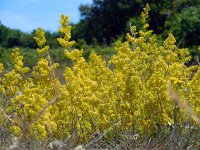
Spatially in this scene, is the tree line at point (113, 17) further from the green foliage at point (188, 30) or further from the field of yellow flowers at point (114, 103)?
the field of yellow flowers at point (114, 103)

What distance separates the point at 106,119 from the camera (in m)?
3.80

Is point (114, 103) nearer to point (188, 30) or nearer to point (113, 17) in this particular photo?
point (188, 30)

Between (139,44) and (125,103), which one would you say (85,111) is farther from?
(139,44)

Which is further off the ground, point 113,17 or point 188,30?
point 113,17

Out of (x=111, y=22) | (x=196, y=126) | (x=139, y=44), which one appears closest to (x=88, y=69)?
(x=139, y=44)

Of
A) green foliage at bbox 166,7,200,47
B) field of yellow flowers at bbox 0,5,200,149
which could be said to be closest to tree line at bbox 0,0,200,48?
green foliage at bbox 166,7,200,47

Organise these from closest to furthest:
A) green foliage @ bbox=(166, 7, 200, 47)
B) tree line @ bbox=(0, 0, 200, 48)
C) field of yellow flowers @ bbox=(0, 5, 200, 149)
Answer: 1. field of yellow flowers @ bbox=(0, 5, 200, 149)
2. green foliage @ bbox=(166, 7, 200, 47)
3. tree line @ bbox=(0, 0, 200, 48)

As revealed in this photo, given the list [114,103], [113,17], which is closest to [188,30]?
[114,103]

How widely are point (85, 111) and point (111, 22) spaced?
106 feet

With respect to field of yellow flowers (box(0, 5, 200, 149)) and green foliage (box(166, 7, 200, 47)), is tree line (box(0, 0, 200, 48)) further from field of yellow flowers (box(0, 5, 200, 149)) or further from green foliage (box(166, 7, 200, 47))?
field of yellow flowers (box(0, 5, 200, 149))

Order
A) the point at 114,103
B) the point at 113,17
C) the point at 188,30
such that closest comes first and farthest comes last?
the point at 114,103 < the point at 188,30 < the point at 113,17

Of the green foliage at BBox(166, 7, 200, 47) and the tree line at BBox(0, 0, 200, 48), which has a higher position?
the tree line at BBox(0, 0, 200, 48)

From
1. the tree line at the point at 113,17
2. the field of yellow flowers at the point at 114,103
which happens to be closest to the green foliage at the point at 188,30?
the tree line at the point at 113,17

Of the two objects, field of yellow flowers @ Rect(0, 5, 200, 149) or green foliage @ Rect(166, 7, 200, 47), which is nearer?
field of yellow flowers @ Rect(0, 5, 200, 149)
